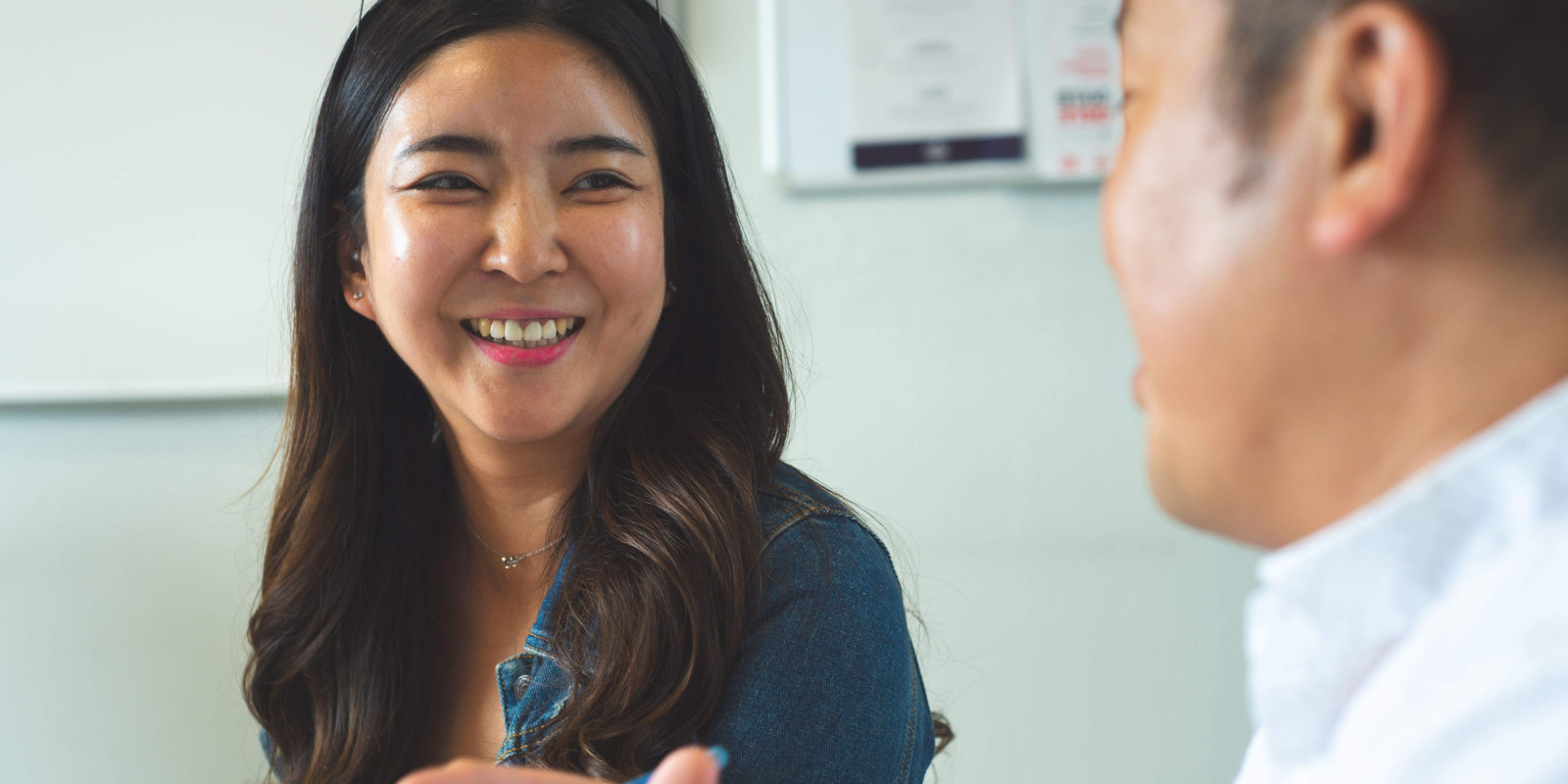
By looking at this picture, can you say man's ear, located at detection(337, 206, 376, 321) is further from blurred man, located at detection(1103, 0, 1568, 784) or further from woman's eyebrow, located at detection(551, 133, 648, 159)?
blurred man, located at detection(1103, 0, 1568, 784)

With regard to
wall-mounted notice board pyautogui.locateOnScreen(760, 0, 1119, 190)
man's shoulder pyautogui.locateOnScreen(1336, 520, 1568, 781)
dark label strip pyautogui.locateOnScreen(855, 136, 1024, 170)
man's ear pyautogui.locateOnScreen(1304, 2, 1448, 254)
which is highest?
wall-mounted notice board pyautogui.locateOnScreen(760, 0, 1119, 190)

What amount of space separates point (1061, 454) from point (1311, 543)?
139 centimetres

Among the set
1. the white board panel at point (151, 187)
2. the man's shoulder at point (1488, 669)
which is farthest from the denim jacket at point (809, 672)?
the white board panel at point (151, 187)

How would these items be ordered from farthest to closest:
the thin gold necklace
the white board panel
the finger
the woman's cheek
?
the white board panel → the thin gold necklace → the woman's cheek → the finger

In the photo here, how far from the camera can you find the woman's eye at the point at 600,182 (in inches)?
37.9

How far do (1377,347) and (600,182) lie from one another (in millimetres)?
720

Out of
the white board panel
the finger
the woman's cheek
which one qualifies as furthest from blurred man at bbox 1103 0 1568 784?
the white board panel

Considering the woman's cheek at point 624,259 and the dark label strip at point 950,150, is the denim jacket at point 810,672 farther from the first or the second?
the dark label strip at point 950,150

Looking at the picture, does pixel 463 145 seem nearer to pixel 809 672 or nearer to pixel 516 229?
pixel 516 229

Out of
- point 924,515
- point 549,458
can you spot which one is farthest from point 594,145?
point 924,515

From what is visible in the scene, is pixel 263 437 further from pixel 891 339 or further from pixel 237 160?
pixel 891 339

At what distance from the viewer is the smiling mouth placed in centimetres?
97

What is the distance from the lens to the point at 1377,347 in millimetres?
363

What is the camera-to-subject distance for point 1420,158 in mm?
341
